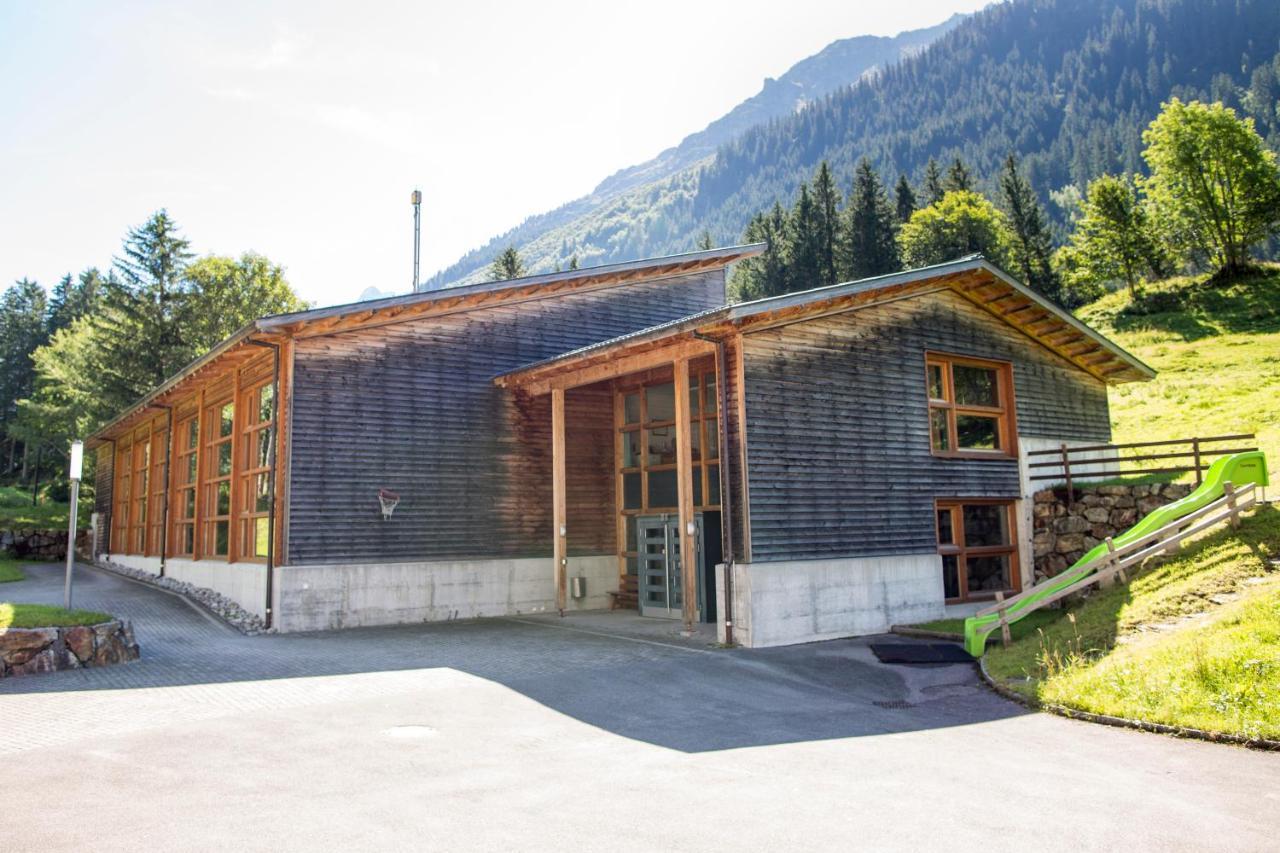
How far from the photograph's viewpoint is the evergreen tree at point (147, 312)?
3925cm

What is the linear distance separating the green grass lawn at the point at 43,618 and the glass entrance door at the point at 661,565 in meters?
8.78

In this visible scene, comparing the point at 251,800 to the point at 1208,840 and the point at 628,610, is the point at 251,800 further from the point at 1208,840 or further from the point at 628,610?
the point at 628,610

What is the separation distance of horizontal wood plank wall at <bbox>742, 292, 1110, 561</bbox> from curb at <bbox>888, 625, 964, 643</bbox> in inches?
49.3

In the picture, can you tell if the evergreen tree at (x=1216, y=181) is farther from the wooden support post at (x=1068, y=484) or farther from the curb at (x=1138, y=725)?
the curb at (x=1138, y=725)

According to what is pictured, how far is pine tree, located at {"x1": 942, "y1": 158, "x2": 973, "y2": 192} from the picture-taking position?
62.0 m

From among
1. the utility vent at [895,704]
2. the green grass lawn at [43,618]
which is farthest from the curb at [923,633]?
the green grass lawn at [43,618]

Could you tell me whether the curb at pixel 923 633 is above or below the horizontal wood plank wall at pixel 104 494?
below

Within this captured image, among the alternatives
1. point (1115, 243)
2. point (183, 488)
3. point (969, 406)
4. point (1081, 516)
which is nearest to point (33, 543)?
point (183, 488)

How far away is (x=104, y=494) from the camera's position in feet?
105

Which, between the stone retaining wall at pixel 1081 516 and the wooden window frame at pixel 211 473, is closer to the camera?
the stone retaining wall at pixel 1081 516

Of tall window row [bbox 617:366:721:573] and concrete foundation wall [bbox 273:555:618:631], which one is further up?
tall window row [bbox 617:366:721:573]

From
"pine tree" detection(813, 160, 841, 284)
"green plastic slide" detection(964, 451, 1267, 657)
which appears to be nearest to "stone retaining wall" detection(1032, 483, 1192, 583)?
"green plastic slide" detection(964, 451, 1267, 657)

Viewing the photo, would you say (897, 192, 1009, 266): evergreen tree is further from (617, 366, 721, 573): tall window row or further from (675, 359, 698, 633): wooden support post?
(675, 359, 698, 633): wooden support post

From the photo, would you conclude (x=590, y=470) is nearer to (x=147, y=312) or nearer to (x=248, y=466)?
(x=248, y=466)
